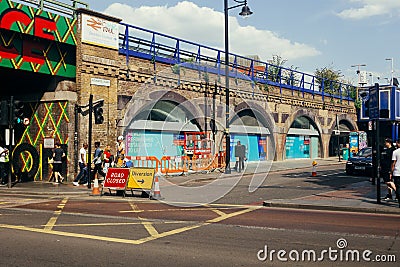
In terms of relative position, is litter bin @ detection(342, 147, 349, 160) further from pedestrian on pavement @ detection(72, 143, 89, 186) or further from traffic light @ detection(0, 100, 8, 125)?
traffic light @ detection(0, 100, 8, 125)

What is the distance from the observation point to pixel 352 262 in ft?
22.7

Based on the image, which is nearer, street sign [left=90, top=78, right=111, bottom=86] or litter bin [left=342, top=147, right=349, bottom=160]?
street sign [left=90, top=78, right=111, bottom=86]

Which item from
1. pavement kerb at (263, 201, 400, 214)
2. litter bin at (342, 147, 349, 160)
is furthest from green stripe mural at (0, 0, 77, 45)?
litter bin at (342, 147, 349, 160)

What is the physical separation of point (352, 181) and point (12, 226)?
1561 centimetres

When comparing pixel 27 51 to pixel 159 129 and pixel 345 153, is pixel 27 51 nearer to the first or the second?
pixel 159 129

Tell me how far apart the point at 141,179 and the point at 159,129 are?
10562 mm

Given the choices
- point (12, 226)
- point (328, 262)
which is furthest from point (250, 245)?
point (12, 226)

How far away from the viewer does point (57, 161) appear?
2028 centimetres

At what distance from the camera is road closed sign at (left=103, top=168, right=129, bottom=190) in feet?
52.8

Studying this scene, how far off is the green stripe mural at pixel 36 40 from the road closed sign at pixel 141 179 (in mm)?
7488

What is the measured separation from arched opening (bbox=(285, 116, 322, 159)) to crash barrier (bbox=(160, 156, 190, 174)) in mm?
16736

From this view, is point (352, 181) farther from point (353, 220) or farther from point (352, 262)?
point (352, 262)

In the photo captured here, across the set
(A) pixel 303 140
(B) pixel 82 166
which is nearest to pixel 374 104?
(B) pixel 82 166

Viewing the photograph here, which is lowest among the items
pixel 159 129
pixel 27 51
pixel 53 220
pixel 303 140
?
pixel 53 220
